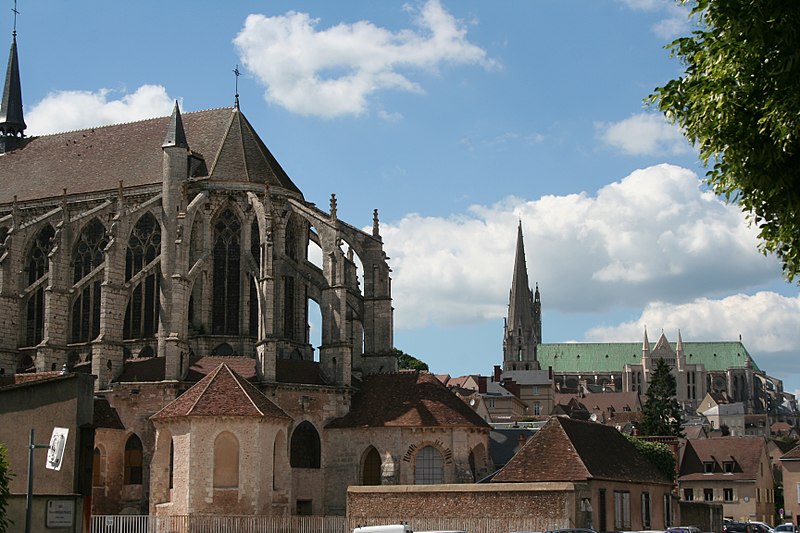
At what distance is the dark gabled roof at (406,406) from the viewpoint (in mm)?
45500

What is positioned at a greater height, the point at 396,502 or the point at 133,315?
the point at 133,315

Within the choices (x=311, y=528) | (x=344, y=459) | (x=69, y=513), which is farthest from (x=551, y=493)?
(x=69, y=513)

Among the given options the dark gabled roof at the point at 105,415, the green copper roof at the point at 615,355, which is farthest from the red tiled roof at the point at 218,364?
the green copper roof at the point at 615,355

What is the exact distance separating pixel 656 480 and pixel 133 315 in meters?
22.5

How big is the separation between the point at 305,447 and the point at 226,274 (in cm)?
876

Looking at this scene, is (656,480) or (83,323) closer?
(656,480)

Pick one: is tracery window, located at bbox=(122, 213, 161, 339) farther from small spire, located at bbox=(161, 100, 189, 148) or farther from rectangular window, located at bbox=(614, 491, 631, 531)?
rectangular window, located at bbox=(614, 491, 631, 531)

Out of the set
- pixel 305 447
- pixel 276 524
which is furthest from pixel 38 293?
pixel 276 524

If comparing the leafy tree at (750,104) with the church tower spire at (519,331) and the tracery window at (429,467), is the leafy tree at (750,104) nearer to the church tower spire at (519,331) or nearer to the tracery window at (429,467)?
the tracery window at (429,467)

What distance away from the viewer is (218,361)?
153 ft

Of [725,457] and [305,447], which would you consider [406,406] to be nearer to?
[305,447]

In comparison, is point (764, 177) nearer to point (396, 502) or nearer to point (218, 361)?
point (396, 502)

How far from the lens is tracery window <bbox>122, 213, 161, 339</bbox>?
49.8m

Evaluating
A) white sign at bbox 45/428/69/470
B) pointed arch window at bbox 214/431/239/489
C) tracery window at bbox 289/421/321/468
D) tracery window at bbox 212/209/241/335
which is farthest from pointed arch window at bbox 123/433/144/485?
white sign at bbox 45/428/69/470
